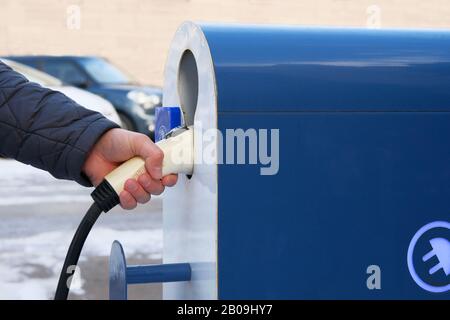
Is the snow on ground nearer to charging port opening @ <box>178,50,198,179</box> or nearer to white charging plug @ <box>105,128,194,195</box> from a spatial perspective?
charging port opening @ <box>178,50,198,179</box>

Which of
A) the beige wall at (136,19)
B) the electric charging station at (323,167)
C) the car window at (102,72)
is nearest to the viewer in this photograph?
the electric charging station at (323,167)

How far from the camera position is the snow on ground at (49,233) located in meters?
4.43

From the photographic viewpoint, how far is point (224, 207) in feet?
5.14

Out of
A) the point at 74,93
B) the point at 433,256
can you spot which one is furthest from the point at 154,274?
the point at 74,93

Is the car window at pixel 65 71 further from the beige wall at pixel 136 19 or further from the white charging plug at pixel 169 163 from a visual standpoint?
the white charging plug at pixel 169 163

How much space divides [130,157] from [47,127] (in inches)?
7.2

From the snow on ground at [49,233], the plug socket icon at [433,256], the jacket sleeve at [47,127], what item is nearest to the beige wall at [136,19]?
the snow on ground at [49,233]

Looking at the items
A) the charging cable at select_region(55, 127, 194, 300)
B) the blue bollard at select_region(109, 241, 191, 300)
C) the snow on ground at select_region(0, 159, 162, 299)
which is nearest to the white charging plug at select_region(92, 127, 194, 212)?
the charging cable at select_region(55, 127, 194, 300)

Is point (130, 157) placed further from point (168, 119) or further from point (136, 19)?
point (136, 19)

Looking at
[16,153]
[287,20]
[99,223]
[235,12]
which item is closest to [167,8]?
[235,12]

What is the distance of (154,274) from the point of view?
171 centimetres

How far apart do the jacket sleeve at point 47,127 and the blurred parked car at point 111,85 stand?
26.3ft

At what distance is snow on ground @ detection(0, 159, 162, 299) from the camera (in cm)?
443

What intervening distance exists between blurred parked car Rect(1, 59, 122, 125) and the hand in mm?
7023
